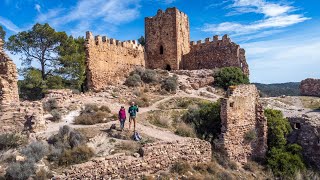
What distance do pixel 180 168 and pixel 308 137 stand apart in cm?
759

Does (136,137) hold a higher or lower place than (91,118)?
lower

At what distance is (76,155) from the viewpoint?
37.2 feet

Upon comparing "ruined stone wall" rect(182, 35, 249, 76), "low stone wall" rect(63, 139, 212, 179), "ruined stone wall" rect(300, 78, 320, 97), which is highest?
"ruined stone wall" rect(182, 35, 249, 76)

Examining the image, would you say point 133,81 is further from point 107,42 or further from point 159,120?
point 159,120

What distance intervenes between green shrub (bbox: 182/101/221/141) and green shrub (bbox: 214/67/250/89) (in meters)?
12.1

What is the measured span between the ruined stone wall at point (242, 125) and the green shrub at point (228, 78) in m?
13.6

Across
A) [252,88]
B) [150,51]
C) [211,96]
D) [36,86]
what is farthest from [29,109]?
[150,51]

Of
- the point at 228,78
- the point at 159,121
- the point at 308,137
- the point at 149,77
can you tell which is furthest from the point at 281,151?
the point at 228,78

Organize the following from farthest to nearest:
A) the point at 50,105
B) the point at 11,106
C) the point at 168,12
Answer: the point at 168,12, the point at 50,105, the point at 11,106

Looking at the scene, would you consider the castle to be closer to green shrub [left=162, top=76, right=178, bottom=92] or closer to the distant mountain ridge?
green shrub [left=162, top=76, right=178, bottom=92]

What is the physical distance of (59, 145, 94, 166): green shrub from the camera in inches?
438

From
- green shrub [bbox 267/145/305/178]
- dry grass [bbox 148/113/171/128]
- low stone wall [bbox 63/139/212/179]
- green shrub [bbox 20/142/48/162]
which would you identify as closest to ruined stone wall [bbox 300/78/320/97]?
green shrub [bbox 267/145/305/178]

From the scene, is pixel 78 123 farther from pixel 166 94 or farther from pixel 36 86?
pixel 166 94

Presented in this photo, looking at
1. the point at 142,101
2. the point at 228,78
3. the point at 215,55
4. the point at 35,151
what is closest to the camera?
the point at 35,151
